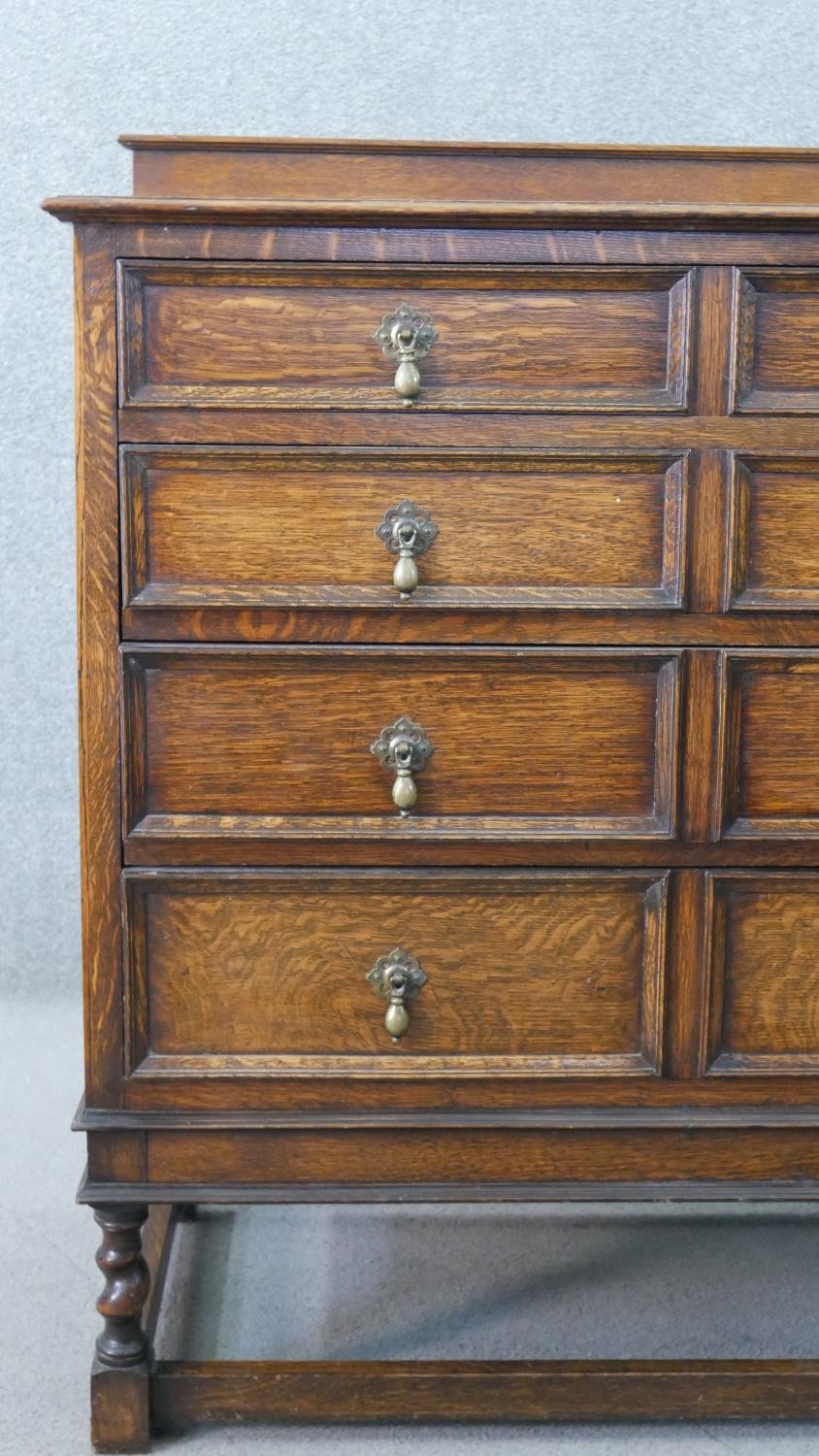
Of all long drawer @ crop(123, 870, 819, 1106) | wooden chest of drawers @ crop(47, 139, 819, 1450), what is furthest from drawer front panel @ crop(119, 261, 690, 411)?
long drawer @ crop(123, 870, 819, 1106)

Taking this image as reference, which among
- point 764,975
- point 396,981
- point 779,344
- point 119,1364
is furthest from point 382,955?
point 779,344

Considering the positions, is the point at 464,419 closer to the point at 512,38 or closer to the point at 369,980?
the point at 369,980

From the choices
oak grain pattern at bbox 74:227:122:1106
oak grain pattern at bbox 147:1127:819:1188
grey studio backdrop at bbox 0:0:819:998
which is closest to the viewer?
oak grain pattern at bbox 74:227:122:1106

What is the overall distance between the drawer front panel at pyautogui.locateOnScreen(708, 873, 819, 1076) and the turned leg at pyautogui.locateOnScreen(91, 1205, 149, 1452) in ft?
1.87

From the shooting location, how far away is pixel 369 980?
1.46 meters

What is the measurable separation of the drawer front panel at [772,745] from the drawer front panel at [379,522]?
11 cm

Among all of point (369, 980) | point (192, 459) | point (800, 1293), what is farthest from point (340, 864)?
point (800, 1293)

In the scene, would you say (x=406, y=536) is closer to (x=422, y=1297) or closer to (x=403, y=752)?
(x=403, y=752)

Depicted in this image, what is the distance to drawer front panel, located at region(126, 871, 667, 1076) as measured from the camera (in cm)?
145

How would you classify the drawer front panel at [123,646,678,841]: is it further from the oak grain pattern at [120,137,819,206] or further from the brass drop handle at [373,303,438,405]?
the oak grain pattern at [120,137,819,206]

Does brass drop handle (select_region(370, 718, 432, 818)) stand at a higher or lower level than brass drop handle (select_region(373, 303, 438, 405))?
lower

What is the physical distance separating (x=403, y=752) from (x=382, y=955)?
0.19 m

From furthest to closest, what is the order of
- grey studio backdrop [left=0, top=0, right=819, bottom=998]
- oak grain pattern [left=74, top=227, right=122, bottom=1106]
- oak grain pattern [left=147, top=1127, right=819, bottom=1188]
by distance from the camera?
grey studio backdrop [left=0, top=0, right=819, bottom=998], oak grain pattern [left=147, top=1127, right=819, bottom=1188], oak grain pattern [left=74, top=227, right=122, bottom=1106]

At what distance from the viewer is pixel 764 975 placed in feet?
4.84
